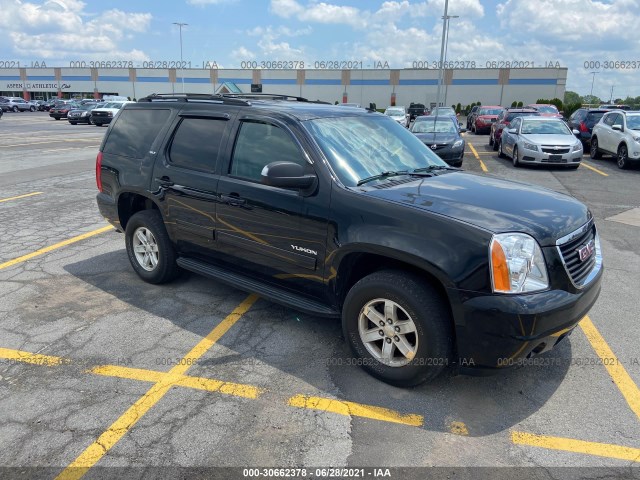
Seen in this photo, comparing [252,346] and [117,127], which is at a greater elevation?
[117,127]

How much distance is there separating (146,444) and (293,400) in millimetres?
919

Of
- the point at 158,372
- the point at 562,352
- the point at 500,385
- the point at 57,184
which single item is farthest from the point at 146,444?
the point at 57,184

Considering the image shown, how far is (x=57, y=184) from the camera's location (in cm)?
1117

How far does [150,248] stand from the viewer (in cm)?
498

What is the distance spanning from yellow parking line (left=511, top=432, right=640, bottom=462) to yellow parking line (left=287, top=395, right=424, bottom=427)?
0.59 m

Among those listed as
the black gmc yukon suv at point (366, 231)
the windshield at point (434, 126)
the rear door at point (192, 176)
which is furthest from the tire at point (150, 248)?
the windshield at point (434, 126)

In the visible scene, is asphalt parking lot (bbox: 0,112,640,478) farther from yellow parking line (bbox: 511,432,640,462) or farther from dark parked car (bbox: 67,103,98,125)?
dark parked car (bbox: 67,103,98,125)

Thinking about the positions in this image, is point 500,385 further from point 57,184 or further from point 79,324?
point 57,184

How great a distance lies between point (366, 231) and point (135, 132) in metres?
3.10

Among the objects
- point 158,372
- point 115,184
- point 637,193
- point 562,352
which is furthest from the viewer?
point 637,193

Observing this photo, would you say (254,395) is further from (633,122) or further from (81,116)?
(81,116)

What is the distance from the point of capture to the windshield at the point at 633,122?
1393 centimetres

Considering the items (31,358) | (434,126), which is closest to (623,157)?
(434,126)

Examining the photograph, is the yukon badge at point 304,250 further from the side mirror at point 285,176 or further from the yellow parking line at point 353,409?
the yellow parking line at point 353,409
